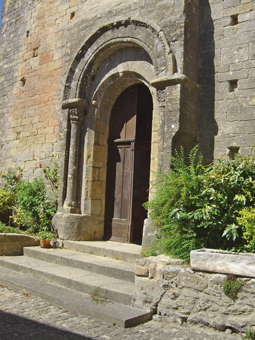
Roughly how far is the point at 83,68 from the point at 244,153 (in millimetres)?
3548

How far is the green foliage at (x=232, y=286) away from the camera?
3.14m

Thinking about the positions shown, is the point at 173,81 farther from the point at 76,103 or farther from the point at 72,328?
the point at 72,328

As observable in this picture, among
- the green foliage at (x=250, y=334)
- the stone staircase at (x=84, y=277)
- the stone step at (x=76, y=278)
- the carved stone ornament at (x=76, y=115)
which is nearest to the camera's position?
the green foliage at (x=250, y=334)

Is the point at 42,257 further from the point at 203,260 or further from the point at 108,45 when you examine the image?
the point at 108,45

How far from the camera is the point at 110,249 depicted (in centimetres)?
534

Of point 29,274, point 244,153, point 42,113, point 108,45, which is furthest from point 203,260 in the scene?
point 42,113

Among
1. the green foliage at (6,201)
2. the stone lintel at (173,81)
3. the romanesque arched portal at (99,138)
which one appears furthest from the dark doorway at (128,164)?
the green foliage at (6,201)

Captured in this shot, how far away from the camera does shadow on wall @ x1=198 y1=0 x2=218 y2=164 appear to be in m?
5.14

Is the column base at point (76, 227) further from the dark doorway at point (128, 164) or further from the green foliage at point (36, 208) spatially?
the green foliage at point (36, 208)

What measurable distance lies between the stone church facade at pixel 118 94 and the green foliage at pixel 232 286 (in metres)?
1.75

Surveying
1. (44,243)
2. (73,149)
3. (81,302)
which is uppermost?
(73,149)

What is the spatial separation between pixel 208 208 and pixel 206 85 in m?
2.39

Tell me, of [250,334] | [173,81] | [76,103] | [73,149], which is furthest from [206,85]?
[250,334]

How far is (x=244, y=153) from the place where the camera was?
479cm
